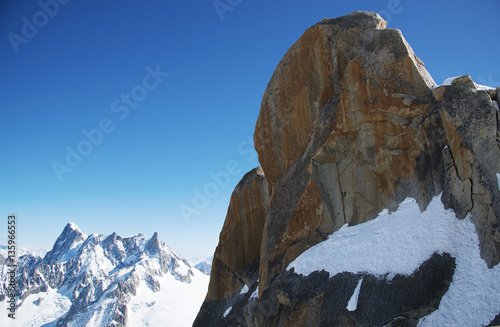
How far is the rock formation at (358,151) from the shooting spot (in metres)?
14.2

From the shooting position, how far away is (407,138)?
58.7ft

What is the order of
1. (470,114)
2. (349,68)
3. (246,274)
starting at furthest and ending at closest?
(246,274) < (349,68) < (470,114)

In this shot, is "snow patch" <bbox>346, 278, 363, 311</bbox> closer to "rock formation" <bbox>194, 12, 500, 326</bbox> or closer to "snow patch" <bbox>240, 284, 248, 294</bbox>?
"rock formation" <bbox>194, 12, 500, 326</bbox>

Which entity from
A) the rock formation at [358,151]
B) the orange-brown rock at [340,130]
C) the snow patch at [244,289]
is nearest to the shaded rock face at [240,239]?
the snow patch at [244,289]

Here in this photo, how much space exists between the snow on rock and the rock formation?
40 centimetres

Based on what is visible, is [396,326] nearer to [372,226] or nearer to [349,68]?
[372,226]

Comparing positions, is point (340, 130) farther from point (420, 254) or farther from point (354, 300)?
point (354, 300)

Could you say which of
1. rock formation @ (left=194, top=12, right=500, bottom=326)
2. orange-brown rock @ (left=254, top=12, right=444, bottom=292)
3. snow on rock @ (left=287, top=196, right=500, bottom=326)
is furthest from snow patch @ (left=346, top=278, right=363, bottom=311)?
orange-brown rock @ (left=254, top=12, right=444, bottom=292)

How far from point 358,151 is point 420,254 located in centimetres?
692

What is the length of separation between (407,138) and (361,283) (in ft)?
25.5

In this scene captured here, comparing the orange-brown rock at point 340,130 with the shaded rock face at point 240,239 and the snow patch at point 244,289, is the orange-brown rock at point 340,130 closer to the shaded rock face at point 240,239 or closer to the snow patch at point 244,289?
the shaded rock face at point 240,239

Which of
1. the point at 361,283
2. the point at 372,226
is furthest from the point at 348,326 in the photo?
the point at 372,226

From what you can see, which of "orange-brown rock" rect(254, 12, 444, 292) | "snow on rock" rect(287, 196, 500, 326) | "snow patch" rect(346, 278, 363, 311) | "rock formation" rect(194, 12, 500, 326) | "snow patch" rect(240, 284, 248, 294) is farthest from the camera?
"snow patch" rect(240, 284, 248, 294)

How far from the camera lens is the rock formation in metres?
14.2
